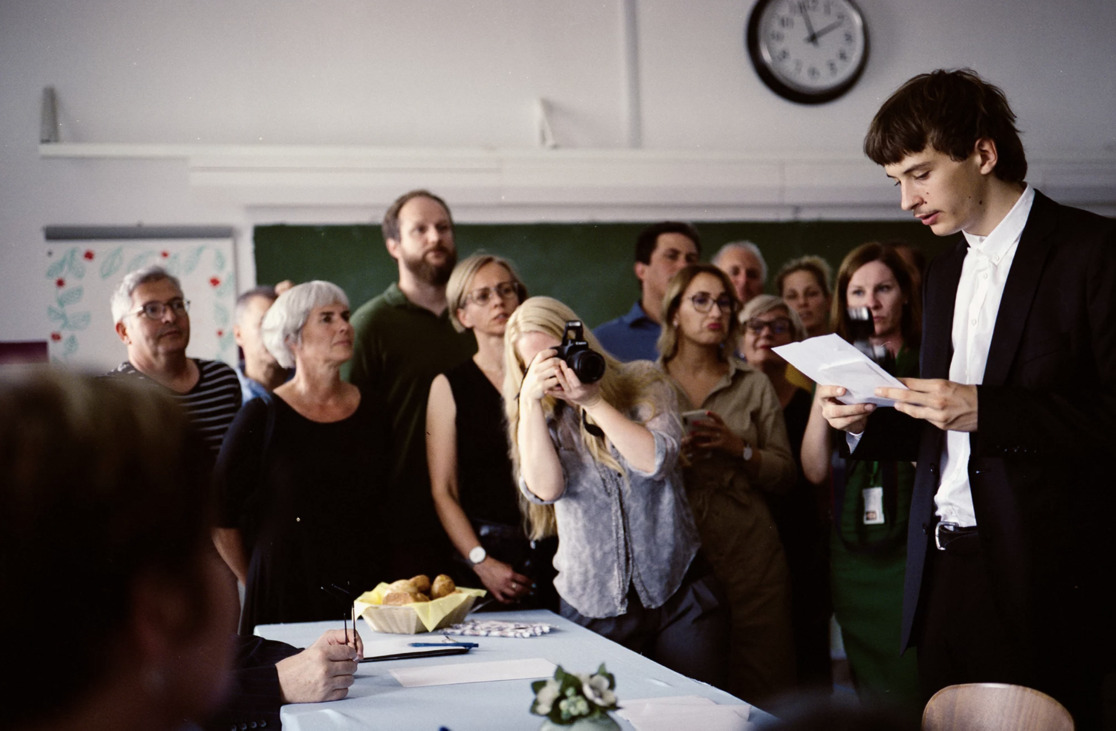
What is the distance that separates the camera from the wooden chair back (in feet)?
4.59

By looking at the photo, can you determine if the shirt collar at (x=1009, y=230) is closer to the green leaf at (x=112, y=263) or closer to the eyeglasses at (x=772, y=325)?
the eyeglasses at (x=772, y=325)

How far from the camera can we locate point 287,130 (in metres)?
4.12

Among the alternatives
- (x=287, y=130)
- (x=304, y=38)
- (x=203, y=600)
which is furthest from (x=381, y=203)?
(x=203, y=600)

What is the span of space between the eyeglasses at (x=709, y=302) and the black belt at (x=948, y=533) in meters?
1.39

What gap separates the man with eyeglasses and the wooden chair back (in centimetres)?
236

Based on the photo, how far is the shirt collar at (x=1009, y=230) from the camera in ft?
6.45

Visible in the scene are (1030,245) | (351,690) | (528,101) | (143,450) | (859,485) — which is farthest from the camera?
(528,101)

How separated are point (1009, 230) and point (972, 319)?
0.62 ft

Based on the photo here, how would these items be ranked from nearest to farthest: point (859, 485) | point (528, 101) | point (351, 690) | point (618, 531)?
1. point (351, 690)
2. point (618, 531)
3. point (859, 485)
4. point (528, 101)

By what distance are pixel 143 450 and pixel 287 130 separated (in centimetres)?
376

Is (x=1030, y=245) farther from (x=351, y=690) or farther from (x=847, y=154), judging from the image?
(x=847, y=154)

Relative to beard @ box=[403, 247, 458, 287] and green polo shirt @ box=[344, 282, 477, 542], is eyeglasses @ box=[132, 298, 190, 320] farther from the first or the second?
beard @ box=[403, 247, 458, 287]

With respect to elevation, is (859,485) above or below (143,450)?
below

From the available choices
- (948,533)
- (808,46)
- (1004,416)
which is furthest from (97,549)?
(808,46)
